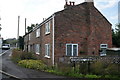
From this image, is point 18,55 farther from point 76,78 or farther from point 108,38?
point 76,78

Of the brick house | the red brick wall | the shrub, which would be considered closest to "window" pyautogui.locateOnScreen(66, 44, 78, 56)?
the brick house

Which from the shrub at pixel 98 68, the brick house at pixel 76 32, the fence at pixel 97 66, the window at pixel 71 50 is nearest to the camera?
the fence at pixel 97 66

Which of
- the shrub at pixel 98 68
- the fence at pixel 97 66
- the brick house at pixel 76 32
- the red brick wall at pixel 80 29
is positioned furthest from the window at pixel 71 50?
the shrub at pixel 98 68

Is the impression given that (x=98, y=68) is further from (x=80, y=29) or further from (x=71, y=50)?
(x=80, y=29)

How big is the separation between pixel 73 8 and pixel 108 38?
16.2 feet

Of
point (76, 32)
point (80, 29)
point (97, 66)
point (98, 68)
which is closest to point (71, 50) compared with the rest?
point (76, 32)

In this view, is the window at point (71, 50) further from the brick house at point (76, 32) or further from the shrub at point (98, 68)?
the shrub at point (98, 68)

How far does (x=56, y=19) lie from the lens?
18.6 metres

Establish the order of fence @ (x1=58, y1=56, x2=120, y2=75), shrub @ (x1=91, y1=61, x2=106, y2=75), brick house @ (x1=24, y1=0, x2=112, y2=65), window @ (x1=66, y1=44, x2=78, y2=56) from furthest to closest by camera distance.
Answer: window @ (x1=66, y1=44, x2=78, y2=56) < brick house @ (x1=24, y1=0, x2=112, y2=65) < shrub @ (x1=91, y1=61, x2=106, y2=75) < fence @ (x1=58, y1=56, x2=120, y2=75)

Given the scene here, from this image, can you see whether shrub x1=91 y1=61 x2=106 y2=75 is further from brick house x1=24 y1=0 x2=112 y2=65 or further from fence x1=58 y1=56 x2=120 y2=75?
brick house x1=24 y1=0 x2=112 y2=65

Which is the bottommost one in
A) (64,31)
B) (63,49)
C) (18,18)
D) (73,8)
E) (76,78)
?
(76,78)

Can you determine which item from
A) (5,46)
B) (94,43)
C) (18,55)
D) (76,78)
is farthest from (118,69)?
(5,46)

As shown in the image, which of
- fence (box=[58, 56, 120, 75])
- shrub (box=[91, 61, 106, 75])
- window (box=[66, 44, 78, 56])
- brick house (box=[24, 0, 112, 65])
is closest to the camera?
fence (box=[58, 56, 120, 75])

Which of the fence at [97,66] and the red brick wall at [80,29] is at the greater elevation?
the red brick wall at [80,29]
